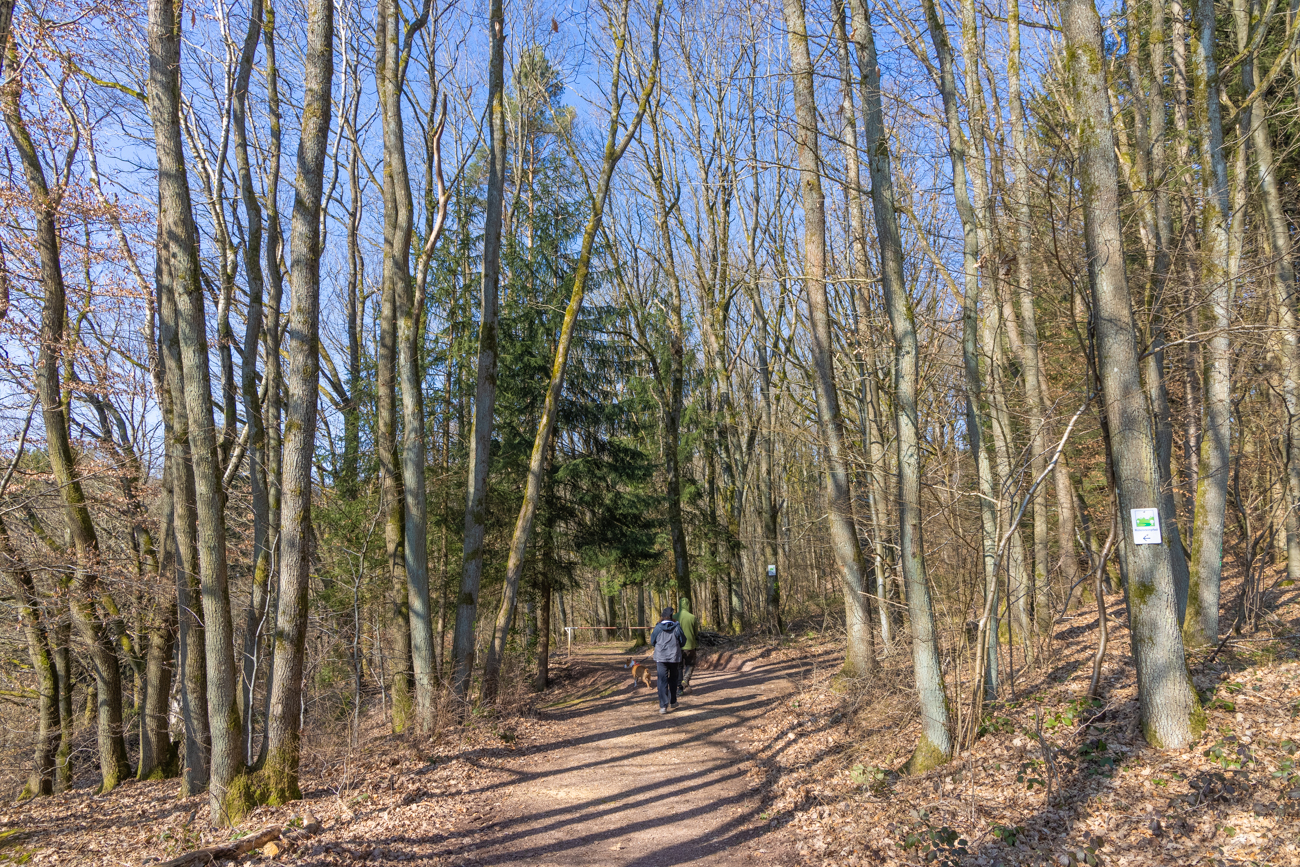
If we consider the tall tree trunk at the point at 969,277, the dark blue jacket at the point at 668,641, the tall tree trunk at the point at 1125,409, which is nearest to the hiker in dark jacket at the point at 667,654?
the dark blue jacket at the point at 668,641

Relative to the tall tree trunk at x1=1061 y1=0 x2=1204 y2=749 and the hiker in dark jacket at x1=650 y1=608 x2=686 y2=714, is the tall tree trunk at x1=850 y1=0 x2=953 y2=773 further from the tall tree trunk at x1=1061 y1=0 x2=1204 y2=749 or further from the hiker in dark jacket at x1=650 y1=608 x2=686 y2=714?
the hiker in dark jacket at x1=650 y1=608 x2=686 y2=714

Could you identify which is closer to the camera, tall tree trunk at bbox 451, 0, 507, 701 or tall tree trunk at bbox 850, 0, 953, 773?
tall tree trunk at bbox 850, 0, 953, 773

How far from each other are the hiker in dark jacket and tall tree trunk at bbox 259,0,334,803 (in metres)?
5.02

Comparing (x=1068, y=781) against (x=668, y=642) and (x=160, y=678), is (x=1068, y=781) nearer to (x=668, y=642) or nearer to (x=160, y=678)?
(x=668, y=642)

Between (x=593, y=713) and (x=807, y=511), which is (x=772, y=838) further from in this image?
(x=807, y=511)

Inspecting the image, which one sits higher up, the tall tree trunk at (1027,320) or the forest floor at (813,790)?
the tall tree trunk at (1027,320)

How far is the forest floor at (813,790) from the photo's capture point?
16.2 ft

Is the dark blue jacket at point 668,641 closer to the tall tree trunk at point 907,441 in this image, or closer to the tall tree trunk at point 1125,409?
the tall tree trunk at point 907,441

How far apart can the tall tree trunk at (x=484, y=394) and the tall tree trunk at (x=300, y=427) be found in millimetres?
3623

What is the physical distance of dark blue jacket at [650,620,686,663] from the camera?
36.7 ft

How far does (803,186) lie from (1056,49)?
426 cm

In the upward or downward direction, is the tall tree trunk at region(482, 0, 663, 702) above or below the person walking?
above

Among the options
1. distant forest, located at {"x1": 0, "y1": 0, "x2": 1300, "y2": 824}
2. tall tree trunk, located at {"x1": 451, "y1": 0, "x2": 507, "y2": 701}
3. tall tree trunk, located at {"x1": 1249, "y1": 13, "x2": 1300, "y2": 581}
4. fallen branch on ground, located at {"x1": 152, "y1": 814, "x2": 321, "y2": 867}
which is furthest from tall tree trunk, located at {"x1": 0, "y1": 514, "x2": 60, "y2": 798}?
tall tree trunk, located at {"x1": 1249, "y1": 13, "x2": 1300, "y2": 581}

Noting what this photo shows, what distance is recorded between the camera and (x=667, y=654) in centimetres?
1130
